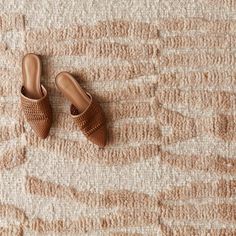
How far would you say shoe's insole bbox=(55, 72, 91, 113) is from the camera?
37.0 inches

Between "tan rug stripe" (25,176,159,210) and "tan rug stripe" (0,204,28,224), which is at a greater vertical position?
"tan rug stripe" (25,176,159,210)

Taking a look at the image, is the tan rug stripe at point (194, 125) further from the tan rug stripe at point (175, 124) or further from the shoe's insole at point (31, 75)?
the shoe's insole at point (31, 75)

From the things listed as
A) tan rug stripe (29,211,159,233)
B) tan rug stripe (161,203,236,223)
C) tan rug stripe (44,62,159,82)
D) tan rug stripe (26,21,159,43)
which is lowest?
tan rug stripe (29,211,159,233)

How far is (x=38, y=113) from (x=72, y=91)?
0.09 m

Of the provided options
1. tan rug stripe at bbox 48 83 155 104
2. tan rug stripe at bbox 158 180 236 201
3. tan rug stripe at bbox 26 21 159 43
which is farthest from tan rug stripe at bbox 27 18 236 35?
tan rug stripe at bbox 158 180 236 201

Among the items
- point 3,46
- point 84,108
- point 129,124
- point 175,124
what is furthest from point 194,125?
point 3,46

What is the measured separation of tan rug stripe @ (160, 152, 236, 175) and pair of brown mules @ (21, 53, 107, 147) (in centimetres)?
16

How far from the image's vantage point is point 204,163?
0.95 meters

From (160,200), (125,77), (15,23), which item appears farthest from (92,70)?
(160,200)

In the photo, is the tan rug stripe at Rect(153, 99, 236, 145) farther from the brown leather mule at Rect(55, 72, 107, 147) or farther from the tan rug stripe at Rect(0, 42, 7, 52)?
the tan rug stripe at Rect(0, 42, 7, 52)

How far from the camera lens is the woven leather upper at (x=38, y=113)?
3.04 ft

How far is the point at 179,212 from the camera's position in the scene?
37.2 inches

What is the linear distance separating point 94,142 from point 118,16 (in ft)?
0.93

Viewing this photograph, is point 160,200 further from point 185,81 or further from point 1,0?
point 1,0
